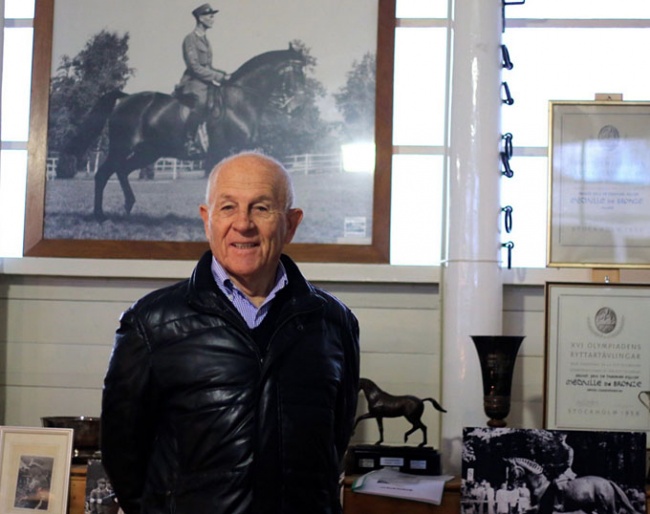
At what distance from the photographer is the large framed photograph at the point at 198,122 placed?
4.04 meters

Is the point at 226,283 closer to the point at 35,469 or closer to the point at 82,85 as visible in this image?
the point at 35,469

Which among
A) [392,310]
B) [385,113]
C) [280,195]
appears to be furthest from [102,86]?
[280,195]

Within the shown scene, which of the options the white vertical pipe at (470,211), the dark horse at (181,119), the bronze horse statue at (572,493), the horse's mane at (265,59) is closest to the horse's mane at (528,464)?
the bronze horse statue at (572,493)

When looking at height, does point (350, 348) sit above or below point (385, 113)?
below

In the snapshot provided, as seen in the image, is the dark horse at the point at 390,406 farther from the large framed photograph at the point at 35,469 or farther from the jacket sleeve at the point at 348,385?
the jacket sleeve at the point at 348,385

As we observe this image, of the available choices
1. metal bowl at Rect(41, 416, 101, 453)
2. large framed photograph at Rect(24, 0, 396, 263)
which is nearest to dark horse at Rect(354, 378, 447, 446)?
large framed photograph at Rect(24, 0, 396, 263)

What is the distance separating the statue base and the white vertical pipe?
0.68 ft

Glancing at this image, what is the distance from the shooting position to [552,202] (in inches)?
149

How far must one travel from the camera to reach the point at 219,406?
2.05 m

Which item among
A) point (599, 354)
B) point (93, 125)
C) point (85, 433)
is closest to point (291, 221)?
point (85, 433)

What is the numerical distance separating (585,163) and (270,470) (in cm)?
221

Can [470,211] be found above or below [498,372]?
above

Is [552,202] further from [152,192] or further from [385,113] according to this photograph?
[152,192]

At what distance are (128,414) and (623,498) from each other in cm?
176
